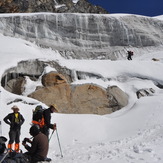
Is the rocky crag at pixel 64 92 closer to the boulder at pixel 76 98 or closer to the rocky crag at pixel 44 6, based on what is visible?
the boulder at pixel 76 98

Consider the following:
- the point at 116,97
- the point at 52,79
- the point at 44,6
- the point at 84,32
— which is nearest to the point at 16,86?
the point at 52,79

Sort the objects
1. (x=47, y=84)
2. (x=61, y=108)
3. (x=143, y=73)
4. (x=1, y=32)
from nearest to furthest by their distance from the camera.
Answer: (x=61, y=108)
(x=47, y=84)
(x=143, y=73)
(x=1, y=32)

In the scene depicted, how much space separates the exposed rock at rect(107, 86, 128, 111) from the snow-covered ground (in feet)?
1.09

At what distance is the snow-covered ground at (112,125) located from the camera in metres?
6.18

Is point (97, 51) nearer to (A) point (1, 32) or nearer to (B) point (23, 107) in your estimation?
(A) point (1, 32)

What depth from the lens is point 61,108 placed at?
1195 centimetres

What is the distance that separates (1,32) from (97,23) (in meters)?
10.7

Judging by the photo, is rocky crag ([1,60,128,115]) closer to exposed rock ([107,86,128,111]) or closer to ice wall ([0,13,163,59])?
exposed rock ([107,86,128,111])

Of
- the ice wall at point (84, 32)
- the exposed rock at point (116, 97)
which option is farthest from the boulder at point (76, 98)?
the ice wall at point (84, 32)

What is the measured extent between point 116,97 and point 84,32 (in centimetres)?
1640

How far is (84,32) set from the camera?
2848 cm

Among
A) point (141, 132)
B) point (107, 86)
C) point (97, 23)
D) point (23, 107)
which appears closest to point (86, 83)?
point (107, 86)

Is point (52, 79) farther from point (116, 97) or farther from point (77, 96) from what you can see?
point (116, 97)

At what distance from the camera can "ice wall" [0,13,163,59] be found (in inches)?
1031
